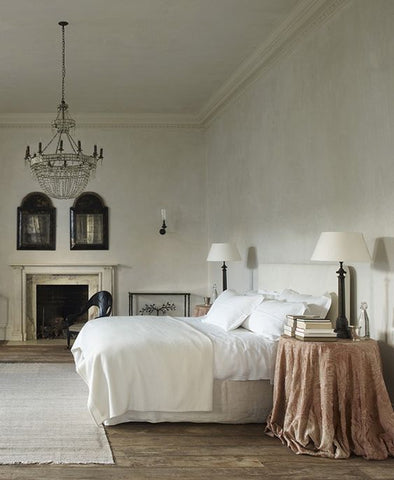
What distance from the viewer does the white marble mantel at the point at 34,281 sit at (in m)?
9.43

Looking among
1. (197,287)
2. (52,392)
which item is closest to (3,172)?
(197,287)

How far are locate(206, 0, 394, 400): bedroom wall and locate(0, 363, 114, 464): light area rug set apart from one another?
2.11 m

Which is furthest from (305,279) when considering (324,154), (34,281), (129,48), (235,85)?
(34,281)

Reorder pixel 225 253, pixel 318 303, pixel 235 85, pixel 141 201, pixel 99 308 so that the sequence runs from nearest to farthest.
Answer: pixel 318 303, pixel 225 253, pixel 235 85, pixel 99 308, pixel 141 201

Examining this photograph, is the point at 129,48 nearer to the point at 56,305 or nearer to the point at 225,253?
the point at 225,253

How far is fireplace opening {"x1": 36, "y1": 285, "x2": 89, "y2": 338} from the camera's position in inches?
380

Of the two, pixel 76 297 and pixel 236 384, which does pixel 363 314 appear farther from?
pixel 76 297

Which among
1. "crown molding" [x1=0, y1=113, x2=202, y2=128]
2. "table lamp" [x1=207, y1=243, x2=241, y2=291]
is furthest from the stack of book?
"crown molding" [x1=0, y1=113, x2=202, y2=128]

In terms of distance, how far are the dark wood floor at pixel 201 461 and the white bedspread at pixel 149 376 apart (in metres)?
0.19

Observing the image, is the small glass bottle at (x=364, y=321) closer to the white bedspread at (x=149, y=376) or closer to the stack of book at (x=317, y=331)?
the stack of book at (x=317, y=331)

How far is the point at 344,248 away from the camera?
4.32m

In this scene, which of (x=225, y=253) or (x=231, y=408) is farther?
(x=225, y=253)

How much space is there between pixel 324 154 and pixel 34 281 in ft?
18.3

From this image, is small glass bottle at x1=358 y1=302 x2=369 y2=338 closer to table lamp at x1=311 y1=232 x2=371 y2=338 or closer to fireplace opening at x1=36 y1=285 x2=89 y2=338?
table lamp at x1=311 y1=232 x2=371 y2=338
